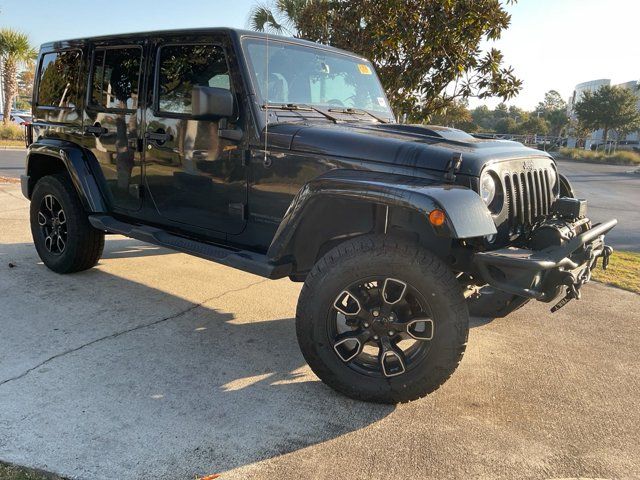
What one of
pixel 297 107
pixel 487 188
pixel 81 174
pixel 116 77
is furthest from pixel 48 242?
pixel 487 188

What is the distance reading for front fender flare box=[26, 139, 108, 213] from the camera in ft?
14.7

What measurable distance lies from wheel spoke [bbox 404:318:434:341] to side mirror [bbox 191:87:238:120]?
171 centimetres

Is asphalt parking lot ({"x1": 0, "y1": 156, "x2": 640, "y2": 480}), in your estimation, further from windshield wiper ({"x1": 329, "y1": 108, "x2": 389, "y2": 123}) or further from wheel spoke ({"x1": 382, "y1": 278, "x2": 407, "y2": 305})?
windshield wiper ({"x1": 329, "y1": 108, "x2": 389, "y2": 123})

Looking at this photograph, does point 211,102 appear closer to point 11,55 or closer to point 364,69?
point 364,69

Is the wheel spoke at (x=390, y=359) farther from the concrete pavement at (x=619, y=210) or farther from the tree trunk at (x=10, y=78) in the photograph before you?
the tree trunk at (x=10, y=78)

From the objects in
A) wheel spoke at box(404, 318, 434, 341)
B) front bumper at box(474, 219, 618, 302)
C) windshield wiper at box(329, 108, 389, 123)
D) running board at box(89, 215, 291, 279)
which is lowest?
wheel spoke at box(404, 318, 434, 341)

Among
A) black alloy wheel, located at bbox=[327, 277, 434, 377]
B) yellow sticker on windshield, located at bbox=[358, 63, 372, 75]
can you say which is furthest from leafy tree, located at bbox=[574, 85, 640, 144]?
black alloy wheel, located at bbox=[327, 277, 434, 377]

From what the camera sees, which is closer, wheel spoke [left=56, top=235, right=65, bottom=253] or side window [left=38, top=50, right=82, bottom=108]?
side window [left=38, top=50, right=82, bottom=108]

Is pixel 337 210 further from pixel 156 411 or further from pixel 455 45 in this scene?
pixel 455 45

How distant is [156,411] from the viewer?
2.75 meters

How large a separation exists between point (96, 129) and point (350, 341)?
2980mm

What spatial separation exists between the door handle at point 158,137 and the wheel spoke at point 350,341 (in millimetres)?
2021

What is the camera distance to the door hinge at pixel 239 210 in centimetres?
353

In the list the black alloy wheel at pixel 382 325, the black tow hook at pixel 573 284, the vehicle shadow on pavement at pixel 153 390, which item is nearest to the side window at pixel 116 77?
the vehicle shadow on pavement at pixel 153 390
